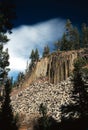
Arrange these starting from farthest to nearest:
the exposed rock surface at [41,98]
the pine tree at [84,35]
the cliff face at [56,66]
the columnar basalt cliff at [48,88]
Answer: the pine tree at [84,35] < the cliff face at [56,66] < the columnar basalt cliff at [48,88] < the exposed rock surface at [41,98]

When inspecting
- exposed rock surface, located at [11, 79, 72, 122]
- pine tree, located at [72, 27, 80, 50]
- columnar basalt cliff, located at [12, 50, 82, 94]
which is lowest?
exposed rock surface, located at [11, 79, 72, 122]

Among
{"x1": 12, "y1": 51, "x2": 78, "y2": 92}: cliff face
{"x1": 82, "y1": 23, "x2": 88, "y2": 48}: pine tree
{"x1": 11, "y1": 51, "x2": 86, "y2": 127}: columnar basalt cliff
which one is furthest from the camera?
{"x1": 82, "y1": 23, "x2": 88, "y2": 48}: pine tree

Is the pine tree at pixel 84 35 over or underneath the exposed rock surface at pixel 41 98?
over

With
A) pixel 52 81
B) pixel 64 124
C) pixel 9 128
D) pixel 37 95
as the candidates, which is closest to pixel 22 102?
pixel 37 95

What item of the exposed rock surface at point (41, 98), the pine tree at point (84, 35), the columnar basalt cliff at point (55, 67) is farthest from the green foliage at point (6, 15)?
the pine tree at point (84, 35)

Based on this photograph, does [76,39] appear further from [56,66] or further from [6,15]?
[6,15]

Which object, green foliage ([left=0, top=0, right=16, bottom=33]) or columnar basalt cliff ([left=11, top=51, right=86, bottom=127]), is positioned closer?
green foliage ([left=0, top=0, right=16, bottom=33])

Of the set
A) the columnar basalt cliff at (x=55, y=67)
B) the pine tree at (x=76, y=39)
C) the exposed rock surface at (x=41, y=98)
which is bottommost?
the exposed rock surface at (x=41, y=98)

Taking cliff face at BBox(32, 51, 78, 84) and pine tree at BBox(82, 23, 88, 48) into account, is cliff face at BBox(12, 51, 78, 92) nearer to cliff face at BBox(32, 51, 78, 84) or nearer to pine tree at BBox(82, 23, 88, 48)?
cliff face at BBox(32, 51, 78, 84)

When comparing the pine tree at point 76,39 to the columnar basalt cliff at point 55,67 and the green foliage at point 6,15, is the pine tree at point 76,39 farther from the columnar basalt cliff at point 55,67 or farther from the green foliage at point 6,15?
the green foliage at point 6,15

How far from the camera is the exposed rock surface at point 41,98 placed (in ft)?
151

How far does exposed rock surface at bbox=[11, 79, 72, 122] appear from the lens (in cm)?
4594

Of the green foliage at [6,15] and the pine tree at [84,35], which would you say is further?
the pine tree at [84,35]

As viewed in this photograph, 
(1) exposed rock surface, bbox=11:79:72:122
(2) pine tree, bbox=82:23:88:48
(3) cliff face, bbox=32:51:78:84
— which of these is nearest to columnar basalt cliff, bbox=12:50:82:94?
(3) cliff face, bbox=32:51:78:84
